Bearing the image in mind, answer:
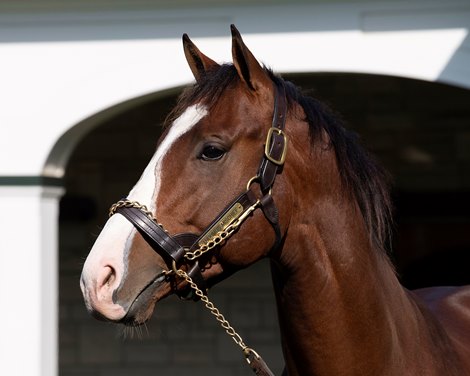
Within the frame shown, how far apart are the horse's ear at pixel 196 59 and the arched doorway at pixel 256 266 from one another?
392 centimetres

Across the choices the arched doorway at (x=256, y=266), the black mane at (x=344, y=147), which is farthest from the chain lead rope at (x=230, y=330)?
the arched doorway at (x=256, y=266)

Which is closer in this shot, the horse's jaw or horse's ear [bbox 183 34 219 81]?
the horse's jaw

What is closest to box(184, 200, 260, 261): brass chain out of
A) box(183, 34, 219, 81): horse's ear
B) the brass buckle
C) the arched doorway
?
the brass buckle

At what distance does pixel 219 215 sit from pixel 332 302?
372 millimetres

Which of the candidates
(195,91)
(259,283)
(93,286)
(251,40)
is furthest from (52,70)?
(259,283)

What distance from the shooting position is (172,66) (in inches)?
168

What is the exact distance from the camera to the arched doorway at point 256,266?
21.6 feet

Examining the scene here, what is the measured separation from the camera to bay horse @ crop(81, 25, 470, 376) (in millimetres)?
2234

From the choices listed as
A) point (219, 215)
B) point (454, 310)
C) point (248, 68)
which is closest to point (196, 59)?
point (248, 68)

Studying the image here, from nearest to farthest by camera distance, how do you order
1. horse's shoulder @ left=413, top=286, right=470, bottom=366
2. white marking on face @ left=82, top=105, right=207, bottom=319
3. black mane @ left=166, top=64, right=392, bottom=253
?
1. white marking on face @ left=82, top=105, right=207, bottom=319
2. black mane @ left=166, top=64, right=392, bottom=253
3. horse's shoulder @ left=413, top=286, right=470, bottom=366

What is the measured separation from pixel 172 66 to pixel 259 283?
268 centimetres

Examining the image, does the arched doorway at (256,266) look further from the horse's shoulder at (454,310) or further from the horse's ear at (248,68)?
the horse's ear at (248,68)

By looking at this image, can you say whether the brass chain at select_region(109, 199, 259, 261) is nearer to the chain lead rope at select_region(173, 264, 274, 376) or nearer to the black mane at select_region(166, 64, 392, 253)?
the chain lead rope at select_region(173, 264, 274, 376)

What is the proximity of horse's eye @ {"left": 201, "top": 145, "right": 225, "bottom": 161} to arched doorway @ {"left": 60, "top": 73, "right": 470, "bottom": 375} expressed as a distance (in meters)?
4.26
